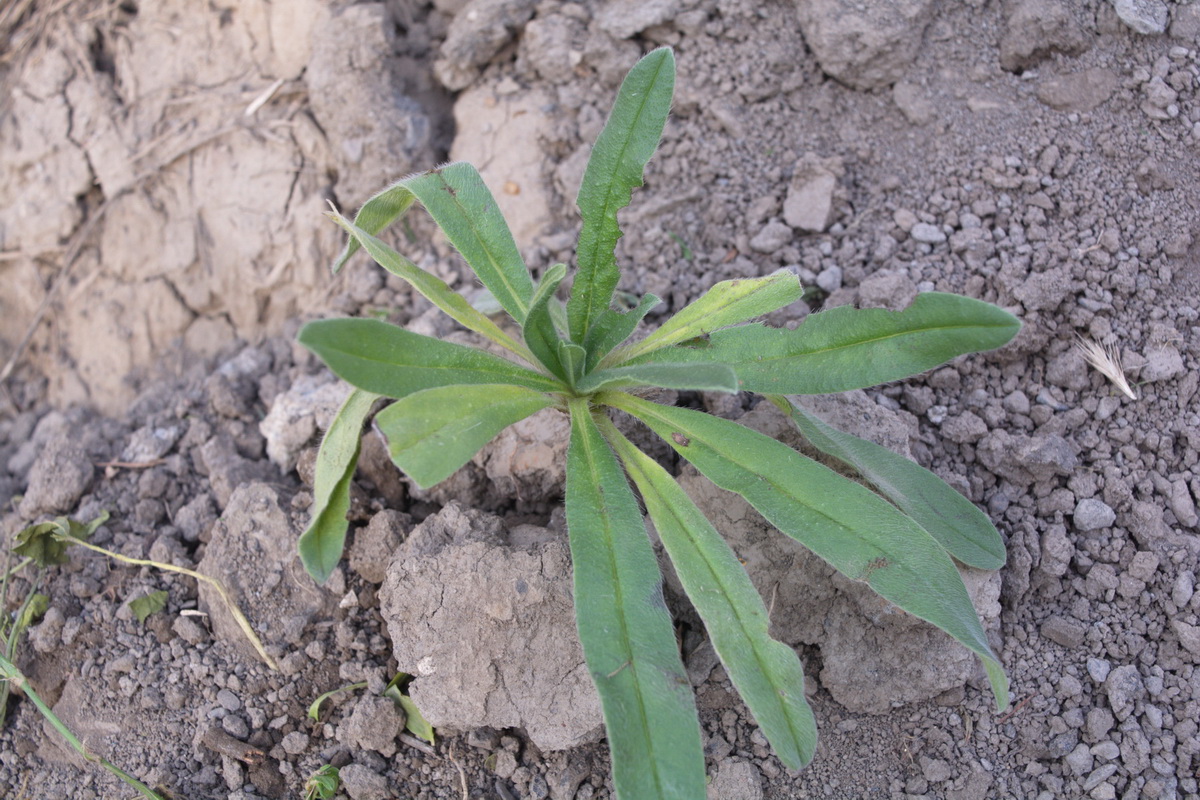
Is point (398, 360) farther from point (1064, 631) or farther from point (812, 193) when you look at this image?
point (1064, 631)

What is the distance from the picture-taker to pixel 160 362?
3.06 m

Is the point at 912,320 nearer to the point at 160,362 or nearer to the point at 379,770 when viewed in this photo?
the point at 379,770

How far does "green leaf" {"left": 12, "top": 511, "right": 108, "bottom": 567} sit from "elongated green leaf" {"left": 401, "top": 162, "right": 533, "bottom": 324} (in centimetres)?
129

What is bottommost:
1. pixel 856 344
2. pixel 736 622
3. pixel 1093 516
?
pixel 1093 516

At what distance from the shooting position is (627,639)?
160 cm

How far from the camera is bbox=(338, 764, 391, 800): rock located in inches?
72.2

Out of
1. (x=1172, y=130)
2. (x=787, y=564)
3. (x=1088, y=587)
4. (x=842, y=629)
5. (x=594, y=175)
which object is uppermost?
(x=594, y=175)

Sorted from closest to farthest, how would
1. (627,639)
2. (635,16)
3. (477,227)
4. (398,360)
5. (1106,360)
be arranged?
(627,639) → (398,360) → (477,227) → (1106,360) → (635,16)

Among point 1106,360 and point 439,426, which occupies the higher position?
point 439,426

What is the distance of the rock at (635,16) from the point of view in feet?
8.73

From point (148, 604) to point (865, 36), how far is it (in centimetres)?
256

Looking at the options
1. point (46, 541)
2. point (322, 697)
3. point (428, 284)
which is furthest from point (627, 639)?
point (46, 541)

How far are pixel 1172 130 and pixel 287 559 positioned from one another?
Result: 264 centimetres

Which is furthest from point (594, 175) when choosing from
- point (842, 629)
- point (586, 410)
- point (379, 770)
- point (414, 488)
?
point (379, 770)
